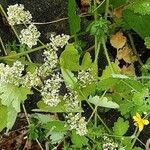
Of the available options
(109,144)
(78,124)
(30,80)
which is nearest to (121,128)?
(109,144)

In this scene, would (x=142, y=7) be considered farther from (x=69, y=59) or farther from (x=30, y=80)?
(x=30, y=80)

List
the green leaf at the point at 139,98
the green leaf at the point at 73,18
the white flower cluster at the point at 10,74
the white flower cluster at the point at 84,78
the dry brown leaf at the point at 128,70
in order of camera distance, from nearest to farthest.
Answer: the green leaf at the point at 139,98 → the white flower cluster at the point at 10,74 → the white flower cluster at the point at 84,78 → the green leaf at the point at 73,18 → the dry brown leaf at the point at 128,70

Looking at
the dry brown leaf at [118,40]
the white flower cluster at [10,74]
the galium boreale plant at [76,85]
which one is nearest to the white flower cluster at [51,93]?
the galium boreale plant at [76,85]

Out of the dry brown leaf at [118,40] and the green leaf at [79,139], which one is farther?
the dry brown leaf at [118,40]

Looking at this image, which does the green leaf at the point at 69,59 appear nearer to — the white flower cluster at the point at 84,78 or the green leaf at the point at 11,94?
the white flower cluster at the point at 84,78

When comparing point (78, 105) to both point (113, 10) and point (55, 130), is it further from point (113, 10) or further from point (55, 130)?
point (113, 10)

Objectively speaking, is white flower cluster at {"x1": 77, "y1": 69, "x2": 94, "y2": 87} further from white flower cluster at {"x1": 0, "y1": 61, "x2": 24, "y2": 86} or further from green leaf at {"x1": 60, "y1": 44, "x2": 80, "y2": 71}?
white flower cluster at {"x1": 0, "y1": 61, "x2": 24, "y2": 86}

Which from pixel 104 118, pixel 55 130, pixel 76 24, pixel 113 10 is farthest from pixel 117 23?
pixel 55 130
